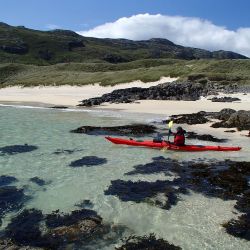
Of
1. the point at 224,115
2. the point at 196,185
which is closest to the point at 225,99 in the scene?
the point at 224,115

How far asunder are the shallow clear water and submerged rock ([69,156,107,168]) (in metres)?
0.28

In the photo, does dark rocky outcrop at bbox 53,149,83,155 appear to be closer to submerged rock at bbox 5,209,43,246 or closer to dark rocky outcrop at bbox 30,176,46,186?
dark rocky outcrop at bbox 30,176,46,186

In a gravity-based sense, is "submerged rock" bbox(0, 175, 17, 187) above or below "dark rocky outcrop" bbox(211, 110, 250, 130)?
below

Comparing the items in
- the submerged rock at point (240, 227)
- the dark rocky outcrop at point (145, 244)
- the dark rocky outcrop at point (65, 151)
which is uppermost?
the dark rocky outcrop at point (65, 151)

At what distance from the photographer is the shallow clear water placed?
10.5 m

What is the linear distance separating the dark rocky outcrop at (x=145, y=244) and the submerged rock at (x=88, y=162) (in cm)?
740

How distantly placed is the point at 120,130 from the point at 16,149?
7.60m

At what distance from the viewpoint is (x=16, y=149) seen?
2022 cm

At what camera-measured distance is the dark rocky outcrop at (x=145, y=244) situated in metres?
9.48

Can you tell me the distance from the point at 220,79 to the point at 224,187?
3677 centimetres

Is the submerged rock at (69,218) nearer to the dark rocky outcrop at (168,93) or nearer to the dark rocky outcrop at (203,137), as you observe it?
the dark rocky outcrop at (203,137)

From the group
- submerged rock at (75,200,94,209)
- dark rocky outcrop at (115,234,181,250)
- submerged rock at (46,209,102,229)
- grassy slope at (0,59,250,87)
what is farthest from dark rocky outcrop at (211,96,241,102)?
dark rocky outcrop at (115,234,181,250)

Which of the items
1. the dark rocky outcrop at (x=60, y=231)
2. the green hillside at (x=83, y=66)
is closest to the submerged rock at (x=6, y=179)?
the dark rocky outcrop at (x=60, y=231)

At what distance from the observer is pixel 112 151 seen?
1970cm
